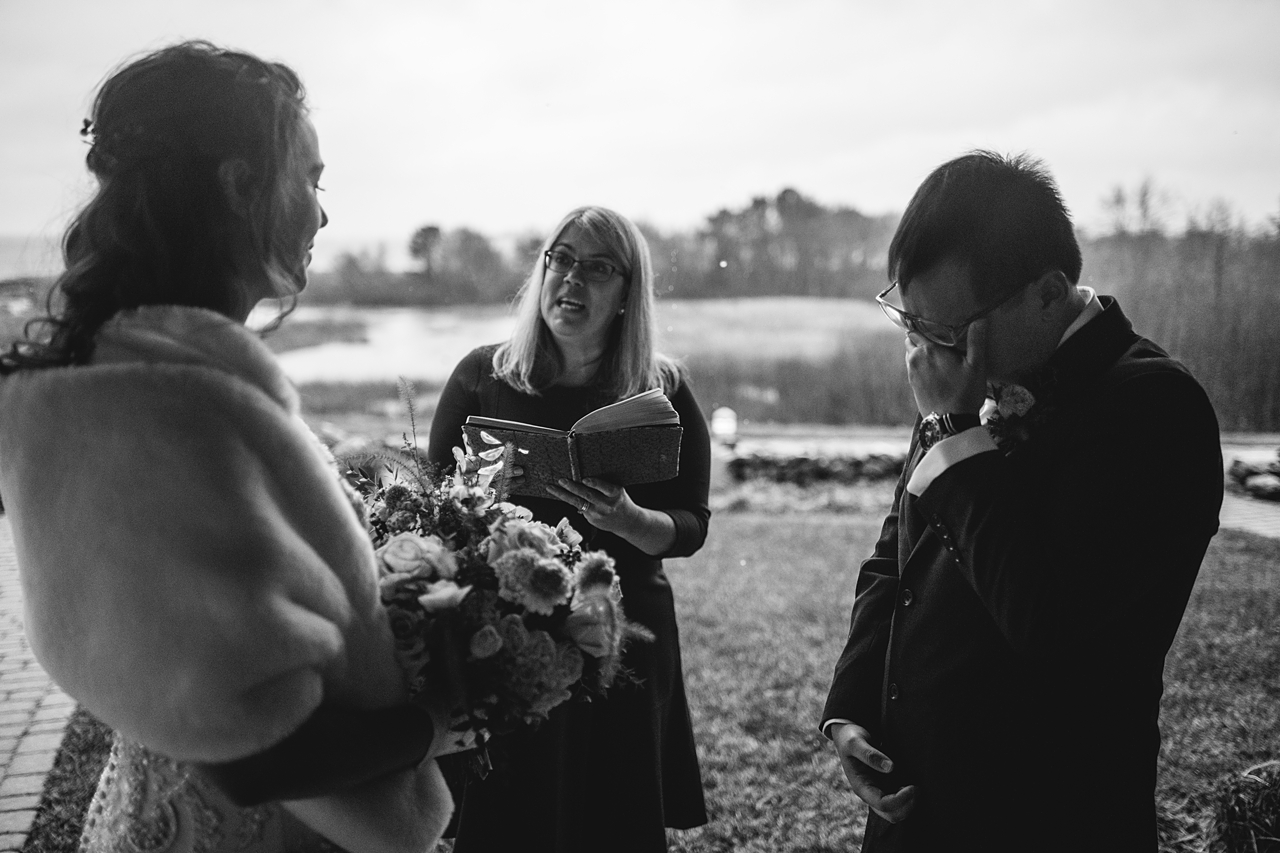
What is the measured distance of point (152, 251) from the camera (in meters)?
1.15

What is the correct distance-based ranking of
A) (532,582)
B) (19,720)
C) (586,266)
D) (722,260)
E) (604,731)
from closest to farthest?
(532,582) < (604,731) < (586,266) < (19,720) < (722,260)

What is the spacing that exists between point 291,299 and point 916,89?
18.8 feet

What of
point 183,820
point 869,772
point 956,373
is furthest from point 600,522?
point 183,820

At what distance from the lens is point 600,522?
2.19 metres

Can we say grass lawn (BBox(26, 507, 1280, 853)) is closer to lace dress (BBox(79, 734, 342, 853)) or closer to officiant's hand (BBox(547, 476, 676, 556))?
officiant's hand (BBox(547, 476, 676, 556))

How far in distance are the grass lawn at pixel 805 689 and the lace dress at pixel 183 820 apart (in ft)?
6.91

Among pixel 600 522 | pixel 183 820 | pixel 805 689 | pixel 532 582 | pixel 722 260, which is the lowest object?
pixel 805 689

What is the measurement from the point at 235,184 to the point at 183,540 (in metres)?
0.53

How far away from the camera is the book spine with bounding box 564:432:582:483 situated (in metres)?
1.99

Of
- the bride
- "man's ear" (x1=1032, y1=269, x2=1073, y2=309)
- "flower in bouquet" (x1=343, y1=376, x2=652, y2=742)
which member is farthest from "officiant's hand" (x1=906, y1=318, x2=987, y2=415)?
the bride

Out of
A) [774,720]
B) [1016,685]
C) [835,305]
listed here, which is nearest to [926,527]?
[1016,685]

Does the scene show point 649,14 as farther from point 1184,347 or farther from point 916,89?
point 1184,347

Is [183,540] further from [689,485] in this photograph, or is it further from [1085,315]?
[689,485]

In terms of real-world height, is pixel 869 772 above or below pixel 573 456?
below
